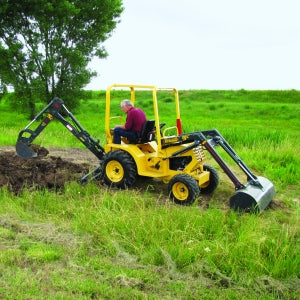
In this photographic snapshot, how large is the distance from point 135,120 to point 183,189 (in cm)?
161

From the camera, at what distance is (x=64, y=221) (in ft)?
20.7

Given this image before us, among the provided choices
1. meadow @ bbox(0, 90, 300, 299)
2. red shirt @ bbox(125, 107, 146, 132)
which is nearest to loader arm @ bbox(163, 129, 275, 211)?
meadow @ bbox(0, 90, 300, 299)

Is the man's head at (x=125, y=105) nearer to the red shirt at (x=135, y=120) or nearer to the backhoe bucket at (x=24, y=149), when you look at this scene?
the red shirt at (x=135, y=120)

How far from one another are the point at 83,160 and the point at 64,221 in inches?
192

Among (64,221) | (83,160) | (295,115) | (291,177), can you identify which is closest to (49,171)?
(83,160)

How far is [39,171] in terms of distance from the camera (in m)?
8.99

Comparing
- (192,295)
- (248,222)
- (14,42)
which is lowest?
(192,295)

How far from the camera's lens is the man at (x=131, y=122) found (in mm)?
7906

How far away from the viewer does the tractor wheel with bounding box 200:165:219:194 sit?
8.11 metres

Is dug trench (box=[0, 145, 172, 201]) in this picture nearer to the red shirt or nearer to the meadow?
the meadow

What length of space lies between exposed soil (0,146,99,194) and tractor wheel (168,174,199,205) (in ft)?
7.33

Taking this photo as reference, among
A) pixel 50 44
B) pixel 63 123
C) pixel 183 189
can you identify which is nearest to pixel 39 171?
pixel 63 123

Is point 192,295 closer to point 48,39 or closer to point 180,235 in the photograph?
point 180,235

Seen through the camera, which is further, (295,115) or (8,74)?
(295,115)
